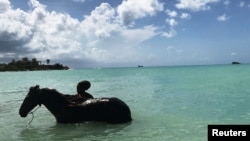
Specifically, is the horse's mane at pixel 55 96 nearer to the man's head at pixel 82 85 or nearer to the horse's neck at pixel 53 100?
the horse's neck at pixel 53 100

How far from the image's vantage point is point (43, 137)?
45.9 feet

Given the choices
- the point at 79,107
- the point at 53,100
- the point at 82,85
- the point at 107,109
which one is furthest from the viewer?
the point at 82,85

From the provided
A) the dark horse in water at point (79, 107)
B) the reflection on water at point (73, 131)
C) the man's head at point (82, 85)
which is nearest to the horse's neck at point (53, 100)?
the dark horse in water at point (79, 107)

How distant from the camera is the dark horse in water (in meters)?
15.5

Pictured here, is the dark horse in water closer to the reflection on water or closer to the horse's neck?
the horse's neck

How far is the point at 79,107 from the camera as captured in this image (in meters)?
15.8

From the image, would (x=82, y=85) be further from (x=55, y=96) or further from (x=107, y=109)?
(x=107, y=109)

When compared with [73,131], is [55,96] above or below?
above

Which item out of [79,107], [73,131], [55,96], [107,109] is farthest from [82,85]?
[73,131]

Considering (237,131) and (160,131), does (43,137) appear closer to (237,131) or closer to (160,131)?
(160,131)

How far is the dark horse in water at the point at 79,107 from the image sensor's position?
51.0 ft

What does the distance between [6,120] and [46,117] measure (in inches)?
81.5

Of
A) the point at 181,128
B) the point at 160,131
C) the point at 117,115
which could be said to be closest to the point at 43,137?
the point at 117,115

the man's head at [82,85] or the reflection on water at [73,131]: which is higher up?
the man's head at [82,85]
